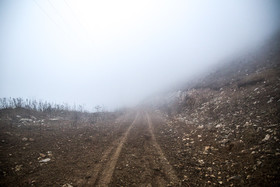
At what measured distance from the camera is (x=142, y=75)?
3364 inches

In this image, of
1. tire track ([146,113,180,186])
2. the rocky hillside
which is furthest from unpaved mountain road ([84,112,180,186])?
A: the rocky hillside

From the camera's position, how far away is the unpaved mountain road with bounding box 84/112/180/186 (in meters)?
3.82

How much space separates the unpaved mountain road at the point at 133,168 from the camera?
382 cm

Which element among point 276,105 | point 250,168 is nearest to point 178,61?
point 276,105

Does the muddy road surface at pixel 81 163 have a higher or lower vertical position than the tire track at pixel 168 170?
higher

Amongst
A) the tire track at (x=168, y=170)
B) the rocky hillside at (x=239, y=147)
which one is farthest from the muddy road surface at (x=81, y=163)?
the rocky hillside at (x=239, y=147)

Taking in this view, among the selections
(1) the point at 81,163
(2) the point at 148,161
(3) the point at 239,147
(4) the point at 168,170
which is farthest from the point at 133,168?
(3) the point at 239,147

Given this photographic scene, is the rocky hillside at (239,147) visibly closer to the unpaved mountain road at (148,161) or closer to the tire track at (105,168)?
the unpaved mountain road at (148,161)

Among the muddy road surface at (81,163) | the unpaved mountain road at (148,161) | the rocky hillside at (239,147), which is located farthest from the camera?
the muddy road surface at (81,163)

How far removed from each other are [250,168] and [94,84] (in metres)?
117

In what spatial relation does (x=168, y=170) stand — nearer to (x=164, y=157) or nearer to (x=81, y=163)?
(x=164, y=157)

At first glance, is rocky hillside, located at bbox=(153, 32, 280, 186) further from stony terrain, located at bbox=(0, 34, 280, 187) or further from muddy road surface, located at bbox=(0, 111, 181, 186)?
muddy road surface, located at bbox=(0, 111, 181, 186)

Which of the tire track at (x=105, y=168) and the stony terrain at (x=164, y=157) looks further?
the tire track at (x=105, y=168)

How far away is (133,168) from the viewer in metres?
4.56
